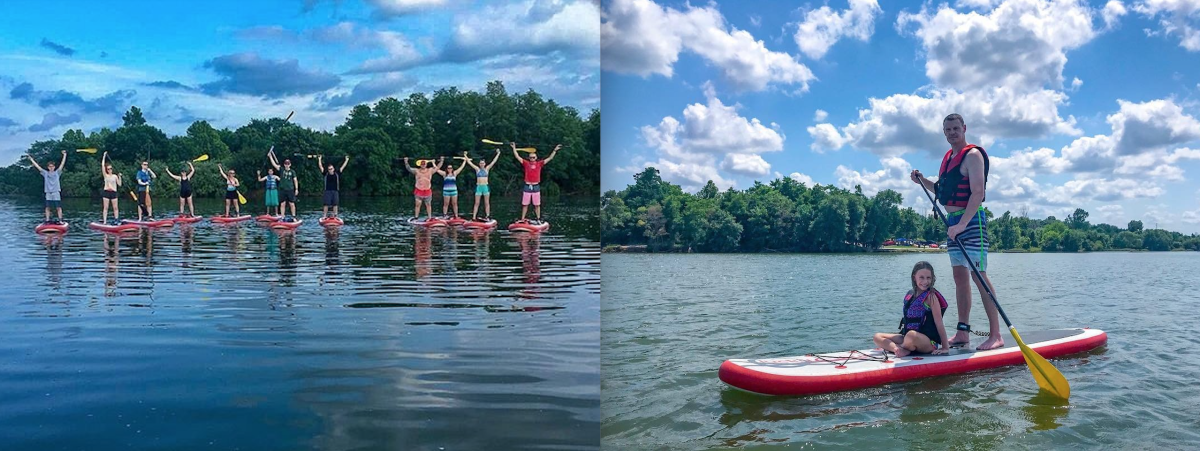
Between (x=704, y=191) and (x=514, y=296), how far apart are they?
126 ft

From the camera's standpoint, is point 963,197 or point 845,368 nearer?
point 845,368

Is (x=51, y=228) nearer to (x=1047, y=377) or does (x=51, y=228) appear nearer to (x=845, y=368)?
(x=845, y=368)

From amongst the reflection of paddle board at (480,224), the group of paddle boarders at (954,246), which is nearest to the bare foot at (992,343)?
the group of paddle boarders at (954,246)

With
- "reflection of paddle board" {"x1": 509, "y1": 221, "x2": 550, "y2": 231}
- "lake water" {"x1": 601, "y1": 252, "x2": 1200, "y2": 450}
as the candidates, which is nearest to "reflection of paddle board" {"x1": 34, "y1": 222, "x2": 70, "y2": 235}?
"reflection of paddle board" {"x1": 509, "y1": 221, "x2": 550, "y2": 231}

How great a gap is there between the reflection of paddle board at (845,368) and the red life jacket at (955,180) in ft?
3.77

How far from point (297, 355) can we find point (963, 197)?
471cm

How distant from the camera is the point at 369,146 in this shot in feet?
142

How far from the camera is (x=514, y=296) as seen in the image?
7.77 m

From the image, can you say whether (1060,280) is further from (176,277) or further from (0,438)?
(0,438)

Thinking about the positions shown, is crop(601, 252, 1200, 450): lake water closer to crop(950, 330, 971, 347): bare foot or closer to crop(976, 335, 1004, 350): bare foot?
crop(976, 335, 1004, 350): bare foot

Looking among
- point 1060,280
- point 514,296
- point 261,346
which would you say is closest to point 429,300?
point 514,296

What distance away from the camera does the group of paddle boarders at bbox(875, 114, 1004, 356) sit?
599 cm

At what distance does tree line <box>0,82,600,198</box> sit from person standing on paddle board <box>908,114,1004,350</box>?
29228 mm

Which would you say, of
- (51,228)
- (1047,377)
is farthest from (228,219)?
(1047,377)
